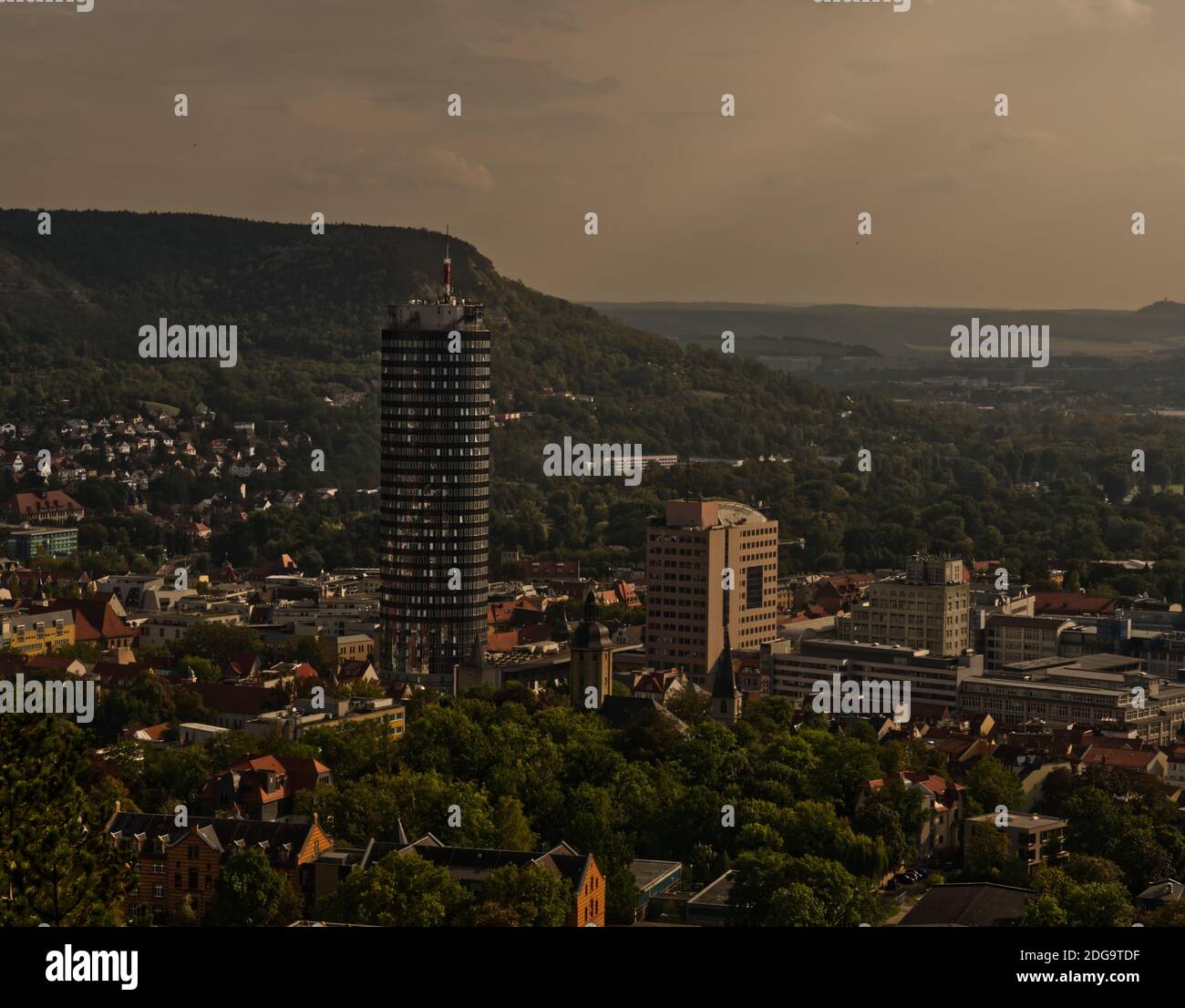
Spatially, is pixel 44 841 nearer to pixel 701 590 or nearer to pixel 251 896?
pixel 251 896

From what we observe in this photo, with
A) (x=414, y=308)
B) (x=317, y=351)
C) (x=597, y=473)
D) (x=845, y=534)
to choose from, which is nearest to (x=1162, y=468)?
(x=597, y=473)

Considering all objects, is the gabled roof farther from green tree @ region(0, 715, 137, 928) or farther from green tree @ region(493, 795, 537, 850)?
green tree @ region(0, 715, 137, 928)

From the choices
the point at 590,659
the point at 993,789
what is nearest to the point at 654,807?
the point at 993,789

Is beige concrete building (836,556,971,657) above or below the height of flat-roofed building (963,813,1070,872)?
above

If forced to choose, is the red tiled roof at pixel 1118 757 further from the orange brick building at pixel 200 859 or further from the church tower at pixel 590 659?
the orange brick building at pixel 200 859

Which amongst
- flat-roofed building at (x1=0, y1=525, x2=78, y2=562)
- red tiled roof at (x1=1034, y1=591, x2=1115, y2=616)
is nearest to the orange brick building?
red tiled roof at (x1=1034, y1=591, x2=1115, y2=616)
